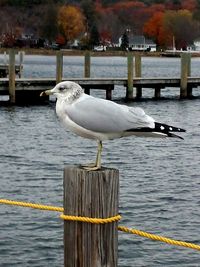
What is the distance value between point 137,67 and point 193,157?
21045mm

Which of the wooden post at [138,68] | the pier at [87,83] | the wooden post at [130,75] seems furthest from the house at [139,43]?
the wooden post at [130,75]

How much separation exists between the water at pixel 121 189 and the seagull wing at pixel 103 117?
25.2 feet

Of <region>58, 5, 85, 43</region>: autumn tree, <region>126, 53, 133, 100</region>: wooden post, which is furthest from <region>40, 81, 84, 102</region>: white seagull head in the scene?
<region>58, 5, 85, 43</region>: autumn tree

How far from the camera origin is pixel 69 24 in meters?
189

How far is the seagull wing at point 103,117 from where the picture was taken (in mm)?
5016

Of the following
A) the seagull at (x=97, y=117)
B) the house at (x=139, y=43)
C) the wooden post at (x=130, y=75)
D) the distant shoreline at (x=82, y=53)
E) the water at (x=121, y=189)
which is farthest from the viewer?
the house at (x=139, y=43)

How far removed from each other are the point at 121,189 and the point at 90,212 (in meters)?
13.8

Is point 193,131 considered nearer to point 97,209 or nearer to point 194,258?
point 194,258

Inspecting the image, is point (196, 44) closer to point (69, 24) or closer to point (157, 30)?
point (157, 30)

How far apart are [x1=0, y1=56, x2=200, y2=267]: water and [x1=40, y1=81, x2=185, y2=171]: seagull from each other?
7623 mm

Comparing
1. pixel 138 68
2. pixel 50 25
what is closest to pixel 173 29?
pixel 50 25

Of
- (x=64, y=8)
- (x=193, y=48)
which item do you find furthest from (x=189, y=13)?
(x=64, y=8)

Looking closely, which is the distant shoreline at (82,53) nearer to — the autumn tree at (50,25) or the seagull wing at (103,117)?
the autumn tree at (50,25)

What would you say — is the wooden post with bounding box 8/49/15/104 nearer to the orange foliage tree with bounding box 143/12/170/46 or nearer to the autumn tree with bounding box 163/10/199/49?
the autumn tree with bounding box 163/10/199/49
